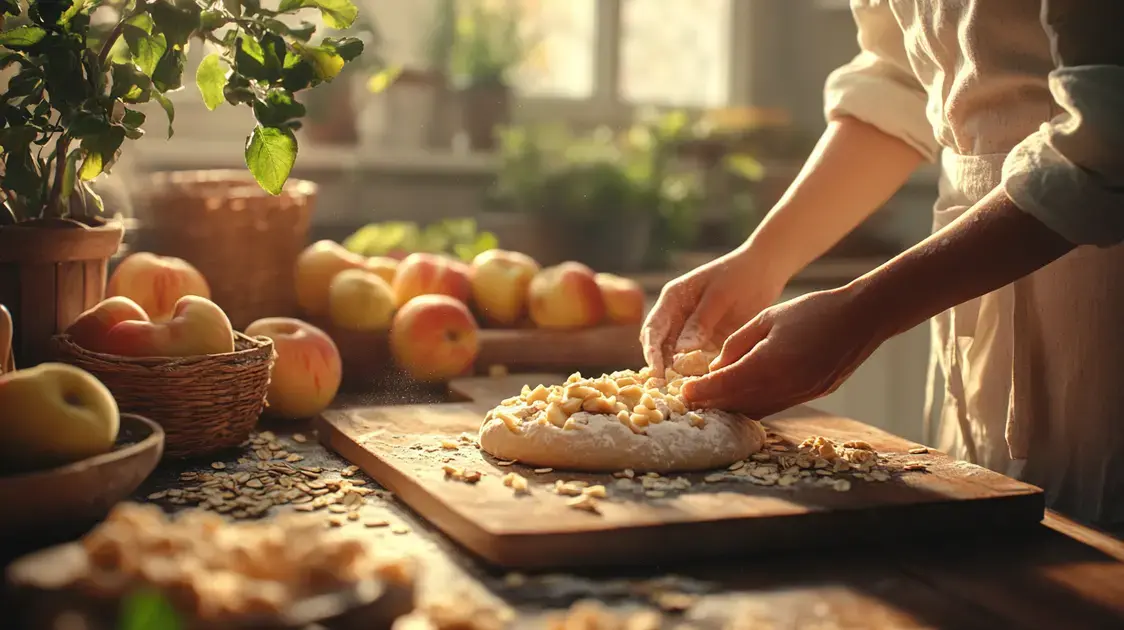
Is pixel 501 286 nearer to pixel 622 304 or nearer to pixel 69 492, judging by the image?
pixel 622 304

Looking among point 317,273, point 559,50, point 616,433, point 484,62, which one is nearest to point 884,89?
point 616,433

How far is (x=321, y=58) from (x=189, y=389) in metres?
0.37

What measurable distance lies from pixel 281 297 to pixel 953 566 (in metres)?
1.12

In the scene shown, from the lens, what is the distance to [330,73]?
3.67 ft

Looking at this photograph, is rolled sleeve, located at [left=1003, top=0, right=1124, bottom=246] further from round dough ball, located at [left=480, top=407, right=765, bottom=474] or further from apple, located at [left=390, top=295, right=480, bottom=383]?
apple, located at [left=390, top=295, right=480, bottom=383]

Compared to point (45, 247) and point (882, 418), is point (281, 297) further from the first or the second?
point (882, 418)

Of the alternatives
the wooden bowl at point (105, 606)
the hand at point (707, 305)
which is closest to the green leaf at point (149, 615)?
the wooden bowl at point (105, 606)

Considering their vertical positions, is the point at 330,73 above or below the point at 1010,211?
above

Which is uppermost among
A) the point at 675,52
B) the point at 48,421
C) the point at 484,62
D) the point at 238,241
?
the point at 675,52

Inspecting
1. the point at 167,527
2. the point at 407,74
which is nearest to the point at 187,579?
the point at 167,527

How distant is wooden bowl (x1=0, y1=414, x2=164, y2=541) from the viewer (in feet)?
2.63

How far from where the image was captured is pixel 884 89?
4.77 ft

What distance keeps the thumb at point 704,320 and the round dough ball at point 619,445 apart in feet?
0.72

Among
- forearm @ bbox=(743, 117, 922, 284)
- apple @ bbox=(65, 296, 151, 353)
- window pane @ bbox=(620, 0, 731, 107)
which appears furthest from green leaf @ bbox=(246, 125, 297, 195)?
window pane @ bbox=(620, 0, 731, 107)
